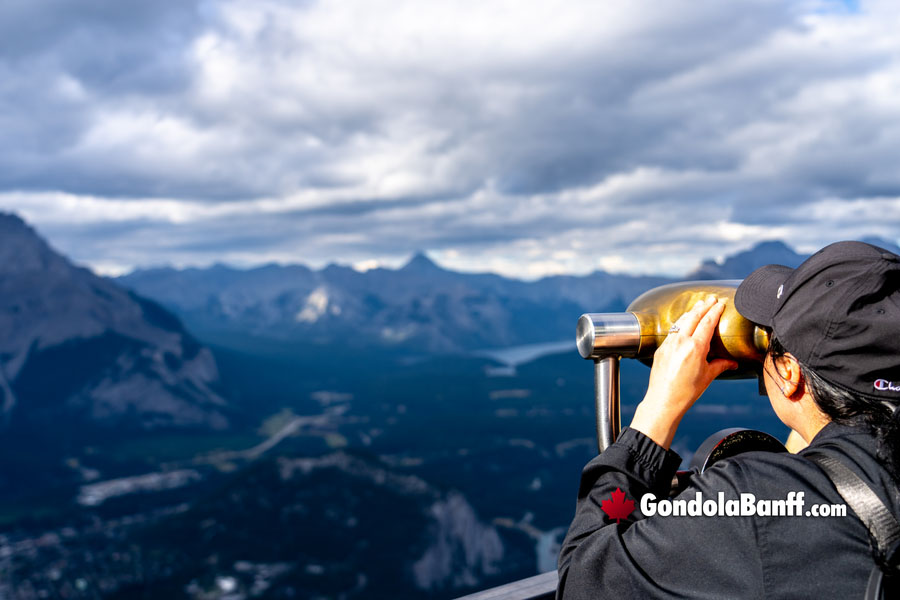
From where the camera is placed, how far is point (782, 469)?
4.63 feet

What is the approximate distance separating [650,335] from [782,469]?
59cm

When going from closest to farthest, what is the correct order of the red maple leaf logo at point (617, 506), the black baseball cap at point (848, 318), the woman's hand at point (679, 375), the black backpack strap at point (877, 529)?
the black backpack strap at point (877, 529)
the black baseball cap at point (848, 318)
the red maple leaf logo at point (617, 506)
the woman's hand at point (679, 375)

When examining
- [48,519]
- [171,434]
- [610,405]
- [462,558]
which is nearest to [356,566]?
[462,558]

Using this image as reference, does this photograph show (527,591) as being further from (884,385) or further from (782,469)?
(884,385)

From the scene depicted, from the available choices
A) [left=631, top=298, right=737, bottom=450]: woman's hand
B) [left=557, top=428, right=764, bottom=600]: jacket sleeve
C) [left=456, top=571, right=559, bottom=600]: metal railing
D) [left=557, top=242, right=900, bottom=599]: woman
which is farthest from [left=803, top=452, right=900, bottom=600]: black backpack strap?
[left=456, top=571, right=559, bottom=600]: metal railing

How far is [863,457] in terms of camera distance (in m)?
1.40

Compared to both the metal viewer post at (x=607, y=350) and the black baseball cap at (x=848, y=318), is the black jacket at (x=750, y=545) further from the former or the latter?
the metal viewer post at (x=607, y=350)

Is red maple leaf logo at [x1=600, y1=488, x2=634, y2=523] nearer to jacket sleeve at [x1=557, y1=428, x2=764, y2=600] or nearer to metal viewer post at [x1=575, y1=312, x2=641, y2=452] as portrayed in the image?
jacket sleeve at [x1=557, y1=428, x2=764, y2=600]

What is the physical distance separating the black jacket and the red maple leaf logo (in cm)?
4

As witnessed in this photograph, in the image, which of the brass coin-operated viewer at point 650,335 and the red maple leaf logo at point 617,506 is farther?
the brass coin-operated viewer at point 650,335

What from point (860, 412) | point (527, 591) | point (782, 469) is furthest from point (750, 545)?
point (527, 591)

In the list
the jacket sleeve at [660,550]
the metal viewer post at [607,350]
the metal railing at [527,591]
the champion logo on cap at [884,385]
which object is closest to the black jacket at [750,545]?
the jacket sleeve at [660,550]

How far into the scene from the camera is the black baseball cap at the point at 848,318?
1.45 meters

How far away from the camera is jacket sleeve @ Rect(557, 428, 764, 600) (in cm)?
139
